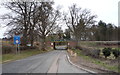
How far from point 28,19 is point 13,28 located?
4333 millimetres

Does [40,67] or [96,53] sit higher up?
[96,53]

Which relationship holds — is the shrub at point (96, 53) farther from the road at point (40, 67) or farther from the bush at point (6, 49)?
the bush at point (6, 49)

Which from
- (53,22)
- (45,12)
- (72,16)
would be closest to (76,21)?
(72,16)

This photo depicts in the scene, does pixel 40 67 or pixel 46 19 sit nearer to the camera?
pixel 40 67

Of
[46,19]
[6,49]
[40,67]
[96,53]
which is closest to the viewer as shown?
[40,67]

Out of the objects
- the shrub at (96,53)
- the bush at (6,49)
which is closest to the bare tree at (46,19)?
the bush at (6,49)

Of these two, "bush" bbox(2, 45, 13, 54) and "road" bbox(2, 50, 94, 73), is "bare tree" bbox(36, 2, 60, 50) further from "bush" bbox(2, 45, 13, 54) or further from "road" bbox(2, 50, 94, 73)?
"road" bbox(2, 50, 94, 73)

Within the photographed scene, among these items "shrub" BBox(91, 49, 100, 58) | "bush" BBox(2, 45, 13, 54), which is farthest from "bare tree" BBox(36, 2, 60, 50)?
"shrub" BBox(91, 49, 100, 58)

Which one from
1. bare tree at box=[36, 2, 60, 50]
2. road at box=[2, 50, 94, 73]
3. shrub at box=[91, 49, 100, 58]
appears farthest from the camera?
bare tree at box=[36, 2, 60, 50]

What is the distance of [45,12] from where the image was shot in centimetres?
3578

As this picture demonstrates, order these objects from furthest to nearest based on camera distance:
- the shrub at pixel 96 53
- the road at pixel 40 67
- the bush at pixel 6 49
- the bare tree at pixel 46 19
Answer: the bare tree at pixel 46 19
the bush at pixel 6 49
the shrub at pixel 96 53
the road at pixel 40 67

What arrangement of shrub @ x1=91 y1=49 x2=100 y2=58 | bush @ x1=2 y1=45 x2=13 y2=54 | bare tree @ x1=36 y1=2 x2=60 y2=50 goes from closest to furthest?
shrub @ x1=91 y1=49 x2=100 y2=58
bush @ x1=2 y1=45 x2=13 y2=54
bare tree @ x1=36 y1=2 x2=60 y2=50

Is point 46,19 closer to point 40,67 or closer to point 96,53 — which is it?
point 96,53

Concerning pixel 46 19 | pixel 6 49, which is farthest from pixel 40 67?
pixel 46 19
